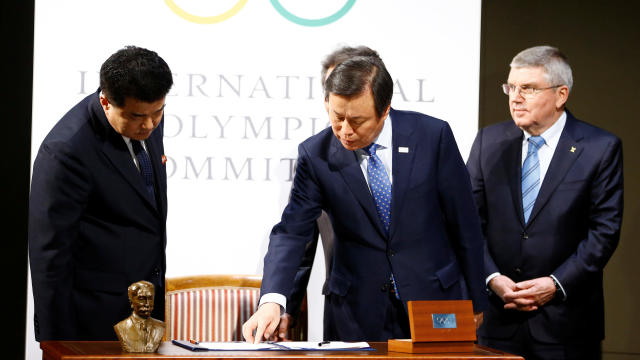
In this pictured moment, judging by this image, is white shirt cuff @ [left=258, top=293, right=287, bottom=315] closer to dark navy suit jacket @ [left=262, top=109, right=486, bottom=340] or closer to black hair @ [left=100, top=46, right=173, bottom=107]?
dark navy suit jacket @ [left=262, top=109, right=486, bottom=340]

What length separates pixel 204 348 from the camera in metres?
2.33

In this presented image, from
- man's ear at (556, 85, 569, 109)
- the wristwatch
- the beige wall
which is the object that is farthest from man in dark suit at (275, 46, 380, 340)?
the beige wall

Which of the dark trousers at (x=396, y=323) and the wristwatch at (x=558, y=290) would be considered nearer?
the dark trousers at (x=396, y=323)

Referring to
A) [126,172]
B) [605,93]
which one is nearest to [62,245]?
[126,172]

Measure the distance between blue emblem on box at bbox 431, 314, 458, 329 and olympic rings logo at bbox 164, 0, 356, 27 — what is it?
170cm

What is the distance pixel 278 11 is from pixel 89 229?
1347 mm

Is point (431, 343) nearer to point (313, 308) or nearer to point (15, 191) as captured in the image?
point (313, 308)

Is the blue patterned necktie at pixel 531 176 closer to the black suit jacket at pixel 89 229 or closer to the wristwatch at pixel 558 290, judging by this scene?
the wristwatch at pixel 558 290

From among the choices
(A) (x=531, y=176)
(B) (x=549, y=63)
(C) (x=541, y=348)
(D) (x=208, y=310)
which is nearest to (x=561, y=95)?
(B) (x=549, y=63)

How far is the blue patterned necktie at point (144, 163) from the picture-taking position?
3.08 meters

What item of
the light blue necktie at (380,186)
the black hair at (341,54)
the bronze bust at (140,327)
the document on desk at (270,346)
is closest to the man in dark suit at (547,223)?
the black hair at (341,54)

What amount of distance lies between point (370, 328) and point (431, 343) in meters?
0.59

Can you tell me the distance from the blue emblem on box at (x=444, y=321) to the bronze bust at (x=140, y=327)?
78cm

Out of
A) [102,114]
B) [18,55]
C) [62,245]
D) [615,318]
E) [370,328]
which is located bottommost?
[615,318]
